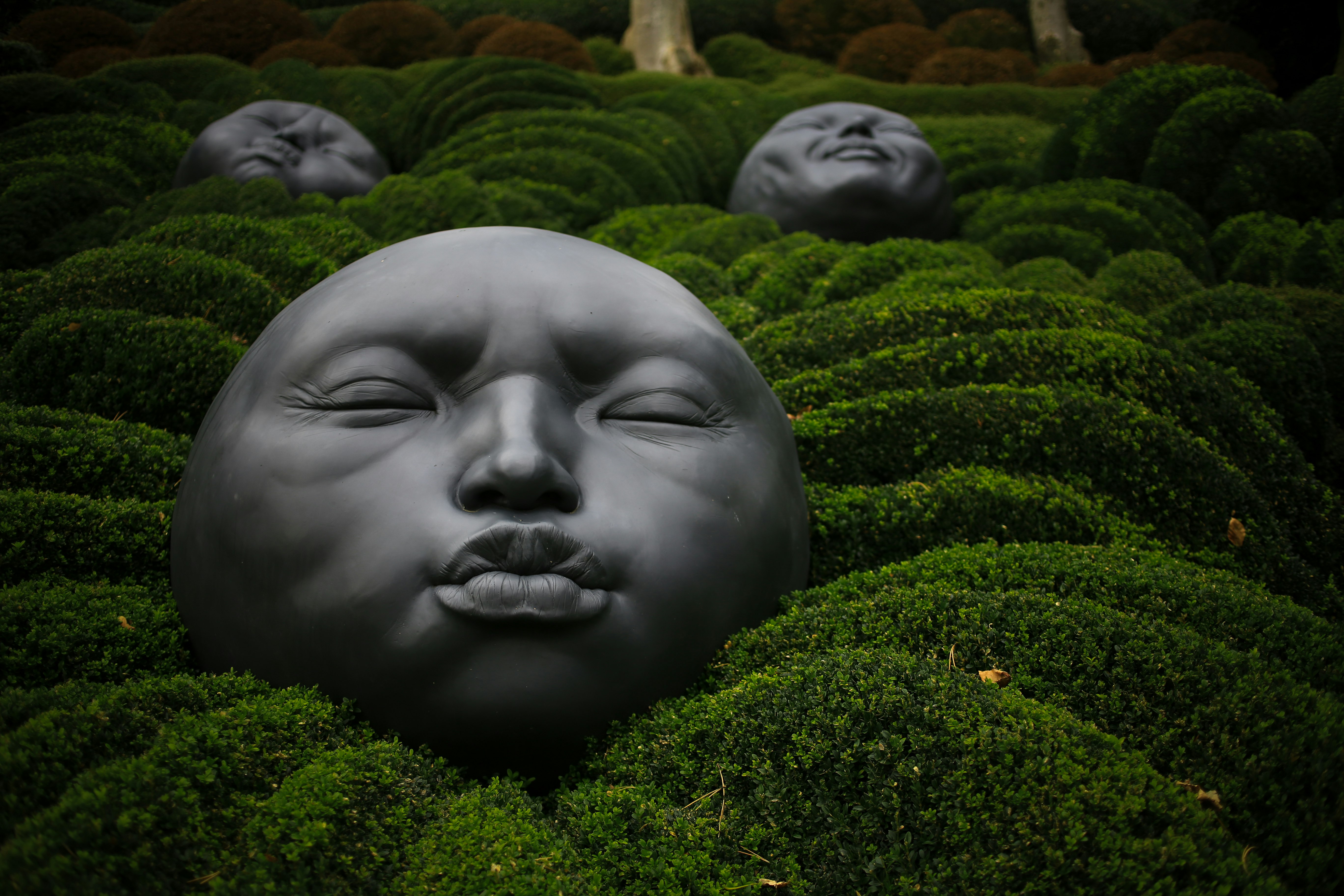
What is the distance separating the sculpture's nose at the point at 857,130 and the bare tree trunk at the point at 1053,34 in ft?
40.9

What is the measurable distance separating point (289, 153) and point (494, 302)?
18.6 ft

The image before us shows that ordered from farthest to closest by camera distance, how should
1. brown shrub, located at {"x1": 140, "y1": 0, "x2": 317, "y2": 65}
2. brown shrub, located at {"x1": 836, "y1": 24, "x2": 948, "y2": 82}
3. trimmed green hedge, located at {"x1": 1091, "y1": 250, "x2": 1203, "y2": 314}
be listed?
brown shrub, located at {"x1": 836, "y1": 24, "x2": 948, "y2": 82} < brown shrub, located at {"x1": 140, "y1": 0, "x2": 317, "y2": 65} < trimmed green hedge, located at {"x1": 1091, "y1": 250, "x2": 1203, "y2": 314}

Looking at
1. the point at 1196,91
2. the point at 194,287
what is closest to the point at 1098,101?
the point at 1196,91

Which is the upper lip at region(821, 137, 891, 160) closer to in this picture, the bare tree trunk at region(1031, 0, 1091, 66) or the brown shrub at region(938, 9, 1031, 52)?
the brown shrub at region(938, 9, 1031, 52)

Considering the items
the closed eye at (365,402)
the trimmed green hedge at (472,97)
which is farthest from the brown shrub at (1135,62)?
the closed eye at (365,402)

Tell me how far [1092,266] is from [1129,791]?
587 cm

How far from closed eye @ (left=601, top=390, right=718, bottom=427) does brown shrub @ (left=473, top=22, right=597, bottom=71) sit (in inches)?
380

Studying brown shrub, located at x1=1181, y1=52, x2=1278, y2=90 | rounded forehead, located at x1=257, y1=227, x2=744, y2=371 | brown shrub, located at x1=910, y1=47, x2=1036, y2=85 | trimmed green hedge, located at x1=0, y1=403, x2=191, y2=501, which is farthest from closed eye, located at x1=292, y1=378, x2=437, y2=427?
brown shrub, located at x1=910, y1=47, x2=1036, y2=85

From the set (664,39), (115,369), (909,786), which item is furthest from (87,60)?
(664,39)

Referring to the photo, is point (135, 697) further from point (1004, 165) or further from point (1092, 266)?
point (1004, 165)

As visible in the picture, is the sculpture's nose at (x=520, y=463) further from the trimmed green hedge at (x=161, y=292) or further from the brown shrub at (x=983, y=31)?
the brown shrub at (x=983, y=31)

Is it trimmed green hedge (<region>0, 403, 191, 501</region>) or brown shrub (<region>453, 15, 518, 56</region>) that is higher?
brown shrub (<region>453, 15, 518, 56</region>)

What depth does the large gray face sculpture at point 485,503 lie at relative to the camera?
239 centimetres

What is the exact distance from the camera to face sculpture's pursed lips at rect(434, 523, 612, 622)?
2342mm
